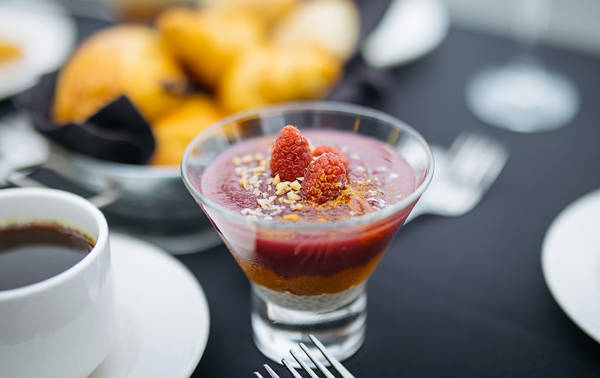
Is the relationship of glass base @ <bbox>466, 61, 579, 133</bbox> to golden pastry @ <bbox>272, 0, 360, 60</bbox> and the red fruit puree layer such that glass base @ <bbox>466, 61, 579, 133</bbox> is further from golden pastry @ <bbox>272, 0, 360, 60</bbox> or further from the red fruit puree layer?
the red fruit puree layer

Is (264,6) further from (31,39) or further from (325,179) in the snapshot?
(325,179)

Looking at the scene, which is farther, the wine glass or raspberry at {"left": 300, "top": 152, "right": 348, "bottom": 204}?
the wine glass

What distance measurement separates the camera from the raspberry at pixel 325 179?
656 millimetres

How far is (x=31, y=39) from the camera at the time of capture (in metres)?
1.48

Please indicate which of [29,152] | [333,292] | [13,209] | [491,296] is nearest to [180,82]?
[29,152]

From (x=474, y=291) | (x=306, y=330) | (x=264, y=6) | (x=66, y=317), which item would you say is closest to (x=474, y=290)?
(x=474, y=291)

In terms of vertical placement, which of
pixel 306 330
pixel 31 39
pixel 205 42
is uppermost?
pixel 205 42

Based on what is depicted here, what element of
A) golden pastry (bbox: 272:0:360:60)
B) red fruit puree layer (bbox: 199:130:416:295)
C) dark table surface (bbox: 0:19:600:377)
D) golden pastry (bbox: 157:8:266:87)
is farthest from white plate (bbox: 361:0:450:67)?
red fruit puree layer (bbox: 199:130:416:295)

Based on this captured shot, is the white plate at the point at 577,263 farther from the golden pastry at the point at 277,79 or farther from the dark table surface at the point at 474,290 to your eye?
the golden pastry at the point at 277,79

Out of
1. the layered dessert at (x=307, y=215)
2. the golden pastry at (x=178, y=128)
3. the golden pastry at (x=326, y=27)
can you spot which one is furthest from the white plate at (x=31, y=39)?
the layered dessert at (x=307, y=215)

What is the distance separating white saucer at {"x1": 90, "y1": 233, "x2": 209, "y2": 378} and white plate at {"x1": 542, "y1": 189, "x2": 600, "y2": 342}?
18.5 inches

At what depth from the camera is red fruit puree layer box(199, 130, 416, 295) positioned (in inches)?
24.5

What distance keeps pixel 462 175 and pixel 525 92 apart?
0.47 metres

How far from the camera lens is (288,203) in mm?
672
